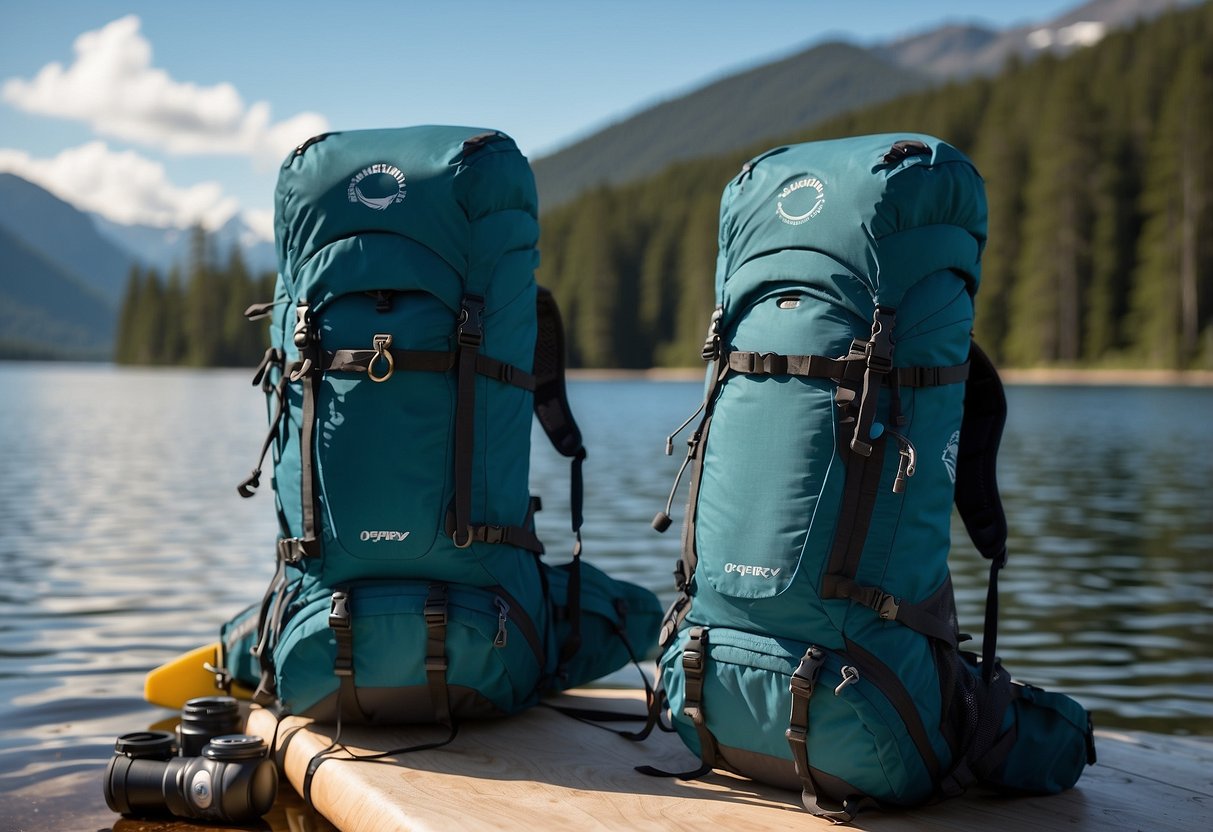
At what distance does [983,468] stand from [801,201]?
1091 mm

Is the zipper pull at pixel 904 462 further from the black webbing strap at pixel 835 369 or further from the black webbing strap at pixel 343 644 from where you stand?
the black webbing strap at pixel 343 644

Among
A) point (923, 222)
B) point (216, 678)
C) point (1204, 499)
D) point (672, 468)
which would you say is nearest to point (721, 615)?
point (923, 222)

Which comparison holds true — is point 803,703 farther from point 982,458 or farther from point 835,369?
point 982,458

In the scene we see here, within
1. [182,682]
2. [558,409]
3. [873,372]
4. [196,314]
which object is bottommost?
[182,682]

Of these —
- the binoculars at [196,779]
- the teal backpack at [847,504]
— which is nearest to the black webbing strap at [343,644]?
the binoculars at [196,779]

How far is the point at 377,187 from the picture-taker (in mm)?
4180

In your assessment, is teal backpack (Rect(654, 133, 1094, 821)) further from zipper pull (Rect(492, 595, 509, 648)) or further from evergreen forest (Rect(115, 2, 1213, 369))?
evergreen forest (Rect(115, 2, 1213, 369))

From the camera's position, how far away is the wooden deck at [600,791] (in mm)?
3373

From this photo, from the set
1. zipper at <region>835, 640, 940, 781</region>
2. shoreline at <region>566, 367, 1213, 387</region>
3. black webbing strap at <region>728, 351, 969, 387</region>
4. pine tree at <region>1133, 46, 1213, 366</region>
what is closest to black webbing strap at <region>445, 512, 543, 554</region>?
black webbing strap at <region>728, 351, 969, 387</region>

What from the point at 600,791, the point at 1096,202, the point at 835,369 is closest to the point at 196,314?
the point at 1096,202

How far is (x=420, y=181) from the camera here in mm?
4164

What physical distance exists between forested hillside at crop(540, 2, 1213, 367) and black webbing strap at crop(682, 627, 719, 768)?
6473cm

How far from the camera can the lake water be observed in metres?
5.78

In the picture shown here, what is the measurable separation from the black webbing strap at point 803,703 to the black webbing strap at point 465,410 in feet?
4.19
